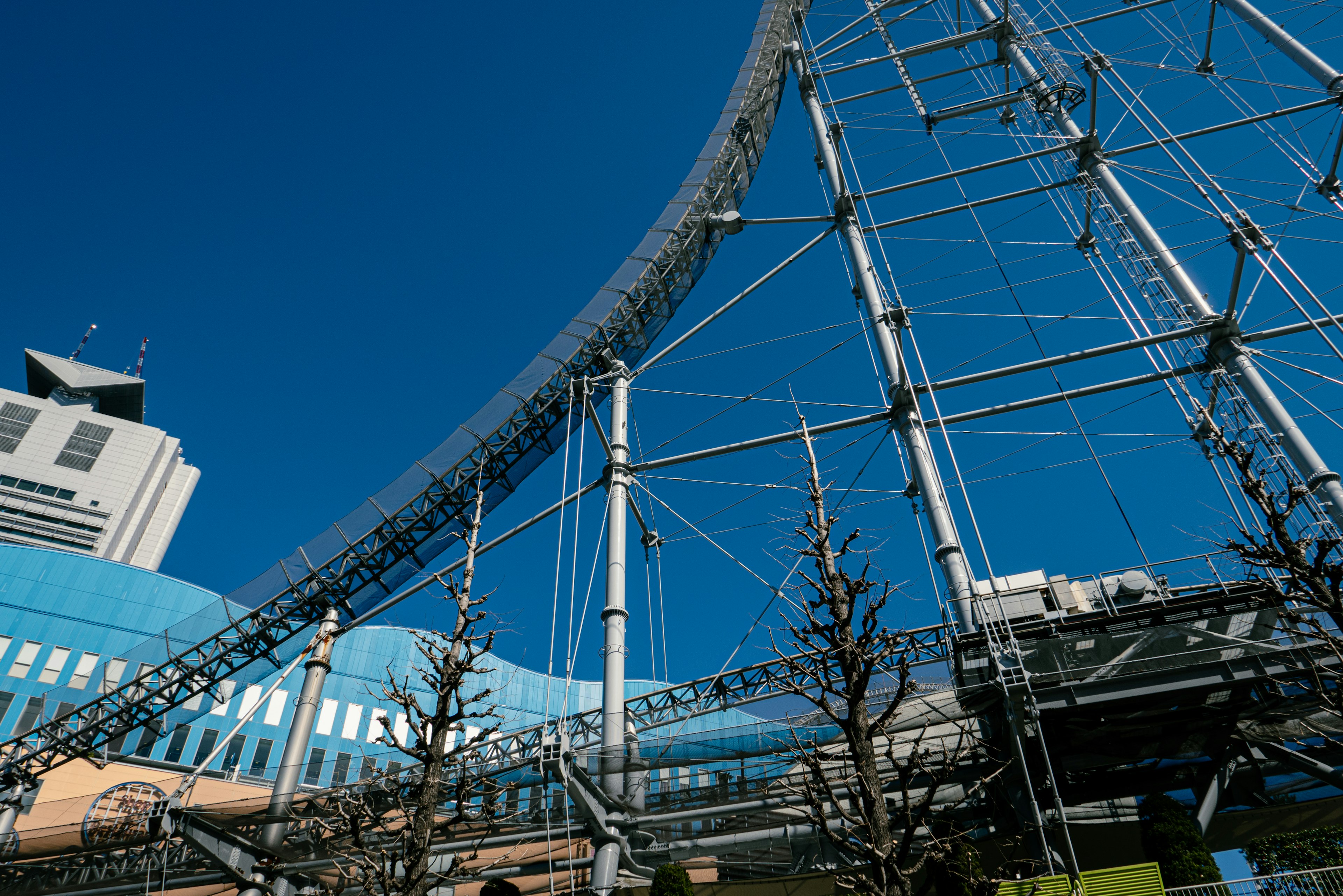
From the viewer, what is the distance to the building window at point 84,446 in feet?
240

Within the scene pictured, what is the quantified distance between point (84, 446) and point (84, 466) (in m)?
2.07

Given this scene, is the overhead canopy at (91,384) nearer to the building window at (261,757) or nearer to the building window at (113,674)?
the building window at (261,757)

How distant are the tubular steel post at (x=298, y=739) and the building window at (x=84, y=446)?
6897cm

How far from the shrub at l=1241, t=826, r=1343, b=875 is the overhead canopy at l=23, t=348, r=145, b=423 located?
89008 mm

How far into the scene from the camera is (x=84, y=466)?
73.5 m

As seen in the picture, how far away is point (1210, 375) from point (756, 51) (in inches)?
662

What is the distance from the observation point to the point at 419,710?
11430 millimetres

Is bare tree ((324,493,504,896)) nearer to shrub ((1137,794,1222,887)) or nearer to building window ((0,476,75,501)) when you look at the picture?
shrub ((1137,794,1222,887))

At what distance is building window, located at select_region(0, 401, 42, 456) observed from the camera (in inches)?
2766

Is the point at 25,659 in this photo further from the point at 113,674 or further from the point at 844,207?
the point at 844,207

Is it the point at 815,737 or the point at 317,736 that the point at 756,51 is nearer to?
the point at 815,737

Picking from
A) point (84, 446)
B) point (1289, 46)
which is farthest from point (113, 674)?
point (84, 446)

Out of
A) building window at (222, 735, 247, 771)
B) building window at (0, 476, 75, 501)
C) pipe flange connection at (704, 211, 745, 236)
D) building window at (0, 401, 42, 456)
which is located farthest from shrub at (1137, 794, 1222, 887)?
building window at (0, 401, 42, 456)

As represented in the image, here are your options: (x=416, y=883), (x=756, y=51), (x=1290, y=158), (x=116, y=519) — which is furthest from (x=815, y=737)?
(x=116, y=519)
